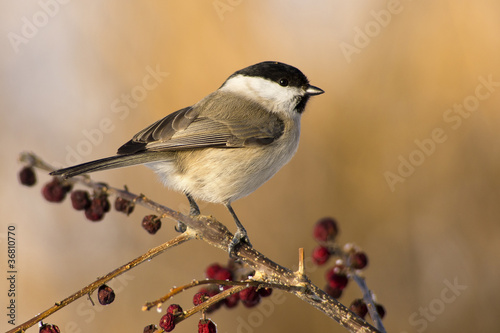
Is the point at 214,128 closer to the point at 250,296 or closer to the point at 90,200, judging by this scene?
the point at 90,200

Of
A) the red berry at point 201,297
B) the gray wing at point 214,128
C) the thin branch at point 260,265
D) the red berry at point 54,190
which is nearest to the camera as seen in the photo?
the thin branch at point 260,265

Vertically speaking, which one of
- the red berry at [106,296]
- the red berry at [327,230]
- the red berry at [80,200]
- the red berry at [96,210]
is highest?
the red berry at [80,200]

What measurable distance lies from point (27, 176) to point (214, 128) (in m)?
1.07

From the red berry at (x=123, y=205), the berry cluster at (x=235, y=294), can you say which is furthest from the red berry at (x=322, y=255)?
the red berry at (x=123, y=205)

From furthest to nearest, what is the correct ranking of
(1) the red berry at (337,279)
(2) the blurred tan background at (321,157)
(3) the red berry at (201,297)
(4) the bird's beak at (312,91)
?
(2) the blurred tan background at (321,157) → (4) the bird's beak at (312,91) → (1) the red berry at (337,279) → (3) the red berry at (201,297)

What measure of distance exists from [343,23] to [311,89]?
48.8 inches

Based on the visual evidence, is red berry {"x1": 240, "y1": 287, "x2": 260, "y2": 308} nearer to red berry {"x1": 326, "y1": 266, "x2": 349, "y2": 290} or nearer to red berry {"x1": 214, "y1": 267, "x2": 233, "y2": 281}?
red berry {"x1": 214, "y1": 267, "x2": 233, "y2": 281}

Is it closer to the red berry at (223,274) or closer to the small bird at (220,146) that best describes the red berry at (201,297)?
the red berry at (223,274)

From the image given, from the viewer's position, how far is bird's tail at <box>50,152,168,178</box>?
1.59 m

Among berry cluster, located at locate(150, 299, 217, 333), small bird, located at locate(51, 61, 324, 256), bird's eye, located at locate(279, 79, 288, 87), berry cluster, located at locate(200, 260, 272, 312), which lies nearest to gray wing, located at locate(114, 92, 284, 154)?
small bird, located at locate(51, 61, 324, 256)

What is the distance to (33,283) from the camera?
11.4 feet

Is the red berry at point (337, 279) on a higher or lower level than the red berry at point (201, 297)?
lower

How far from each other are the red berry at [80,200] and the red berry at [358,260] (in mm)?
959

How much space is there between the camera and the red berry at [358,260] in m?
1.66
